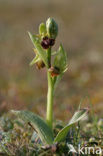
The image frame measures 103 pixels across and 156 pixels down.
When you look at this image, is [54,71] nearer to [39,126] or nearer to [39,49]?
[39,49]

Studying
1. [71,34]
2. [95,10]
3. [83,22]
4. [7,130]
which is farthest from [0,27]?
[7,130]

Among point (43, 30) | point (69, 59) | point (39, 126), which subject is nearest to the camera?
point (39, 126)

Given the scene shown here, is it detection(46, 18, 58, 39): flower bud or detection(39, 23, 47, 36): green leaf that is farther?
detection(39, 23, 47, 36): green leaf

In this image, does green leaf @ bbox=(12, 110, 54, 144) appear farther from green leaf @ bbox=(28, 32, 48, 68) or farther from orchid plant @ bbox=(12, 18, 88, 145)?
green leaf @ bbox=(28, 32, 48, 68)

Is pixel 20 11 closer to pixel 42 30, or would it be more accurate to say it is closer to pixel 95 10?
pixel 95 10

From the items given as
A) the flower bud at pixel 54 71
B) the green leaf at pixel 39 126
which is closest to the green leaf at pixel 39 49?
the flower bud at pixel 54 71

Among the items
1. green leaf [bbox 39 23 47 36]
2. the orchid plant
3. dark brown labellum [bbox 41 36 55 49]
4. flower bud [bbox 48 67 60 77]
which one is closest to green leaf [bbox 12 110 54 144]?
the orchid plant

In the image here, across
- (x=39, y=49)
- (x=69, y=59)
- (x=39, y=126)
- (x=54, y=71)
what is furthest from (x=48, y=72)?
(x=69, y=59)
